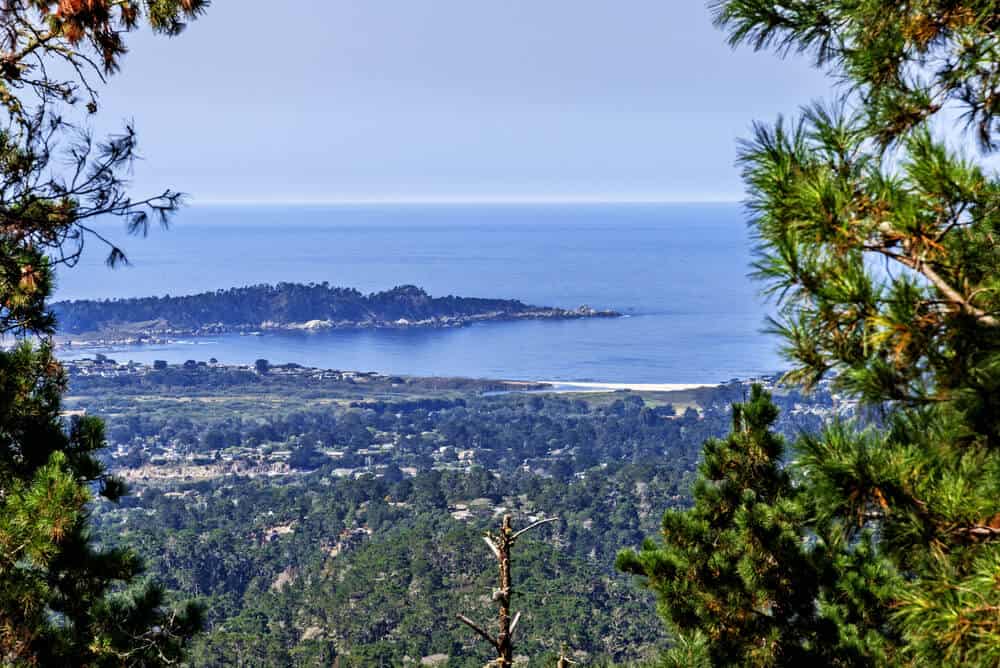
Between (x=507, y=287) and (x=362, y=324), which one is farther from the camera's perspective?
(x=507, y=287)

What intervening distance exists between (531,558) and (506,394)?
2351 centimetres

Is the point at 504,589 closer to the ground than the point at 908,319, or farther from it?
closer to the ground

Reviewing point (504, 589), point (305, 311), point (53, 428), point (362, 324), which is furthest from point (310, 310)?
point (504, 589)

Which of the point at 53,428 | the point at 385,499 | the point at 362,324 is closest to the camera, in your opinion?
the point at 53,428

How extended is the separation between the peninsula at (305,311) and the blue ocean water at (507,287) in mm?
1824

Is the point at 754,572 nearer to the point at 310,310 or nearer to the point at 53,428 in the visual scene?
the point at 53,428

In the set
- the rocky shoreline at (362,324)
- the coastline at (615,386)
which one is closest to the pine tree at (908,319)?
the coastline at (615,386)

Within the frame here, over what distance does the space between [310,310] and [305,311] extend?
0.46m

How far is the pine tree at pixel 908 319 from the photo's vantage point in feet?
6.70

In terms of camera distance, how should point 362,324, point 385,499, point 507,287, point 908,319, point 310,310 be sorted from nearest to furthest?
point 908,319
point 385,499
point 362,324
point 310,310
point 507,287

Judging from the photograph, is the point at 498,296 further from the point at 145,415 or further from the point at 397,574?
the point at 397,574

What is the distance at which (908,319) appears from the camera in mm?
2039

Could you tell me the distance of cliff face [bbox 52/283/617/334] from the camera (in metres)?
65.1

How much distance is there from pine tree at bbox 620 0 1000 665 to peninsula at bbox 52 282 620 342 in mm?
63492
